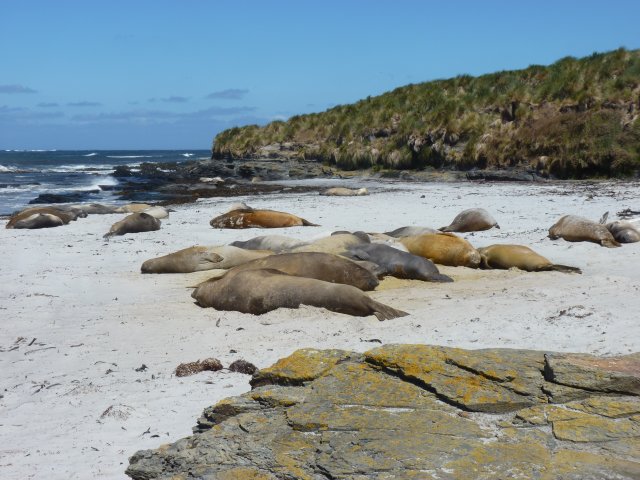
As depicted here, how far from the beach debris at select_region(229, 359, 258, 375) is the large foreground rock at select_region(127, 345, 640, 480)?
1.25 metres

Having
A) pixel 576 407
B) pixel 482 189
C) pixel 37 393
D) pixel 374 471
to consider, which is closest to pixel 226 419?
pixel 374 471

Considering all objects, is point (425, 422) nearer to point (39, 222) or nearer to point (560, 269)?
point (560, 269)

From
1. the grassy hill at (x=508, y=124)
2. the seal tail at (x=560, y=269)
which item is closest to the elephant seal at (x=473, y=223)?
the seal tail at (x=560, y=269)

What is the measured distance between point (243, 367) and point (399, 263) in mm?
3966

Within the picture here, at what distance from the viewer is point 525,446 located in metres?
2.78

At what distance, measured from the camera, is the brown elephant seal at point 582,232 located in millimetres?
9898

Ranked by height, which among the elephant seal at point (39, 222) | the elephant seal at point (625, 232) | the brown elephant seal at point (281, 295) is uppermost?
the elephant seal at point (625, 232)

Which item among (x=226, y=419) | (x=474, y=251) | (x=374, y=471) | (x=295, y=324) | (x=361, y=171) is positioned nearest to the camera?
(x=374, y=471)

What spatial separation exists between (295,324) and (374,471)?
3693mm

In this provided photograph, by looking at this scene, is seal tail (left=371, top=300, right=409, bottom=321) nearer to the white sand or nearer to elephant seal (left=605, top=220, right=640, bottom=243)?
the white sand

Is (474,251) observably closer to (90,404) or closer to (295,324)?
(295,324)

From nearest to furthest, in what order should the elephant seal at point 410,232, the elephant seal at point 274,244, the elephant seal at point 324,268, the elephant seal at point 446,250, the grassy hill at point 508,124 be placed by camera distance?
the elephant seal at point 324,268, the elephant seal at point 446,250, the elephant seal at point 274,244, the elephant seal at point 410,232, the grassy hill at point 508,124

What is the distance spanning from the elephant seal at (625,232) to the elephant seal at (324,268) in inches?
174

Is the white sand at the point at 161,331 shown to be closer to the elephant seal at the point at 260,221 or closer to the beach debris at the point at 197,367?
the beach debris at the point at 197,367
